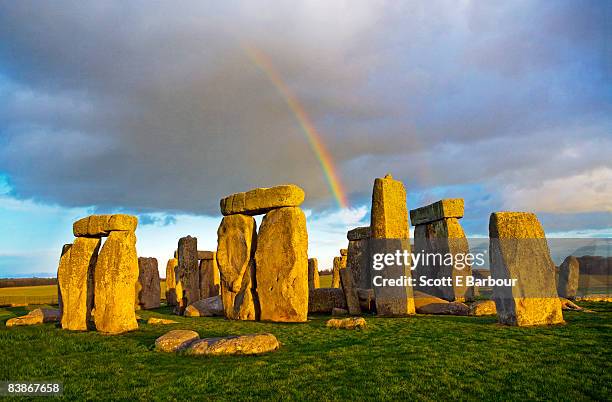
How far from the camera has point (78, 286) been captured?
11969 millimetres

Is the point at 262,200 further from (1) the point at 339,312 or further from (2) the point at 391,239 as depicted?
(1) the point at 339,312

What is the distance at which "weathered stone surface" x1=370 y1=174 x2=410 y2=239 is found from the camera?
47.4 ft

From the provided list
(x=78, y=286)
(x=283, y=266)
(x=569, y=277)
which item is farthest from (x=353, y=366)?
(x=569, y=277)

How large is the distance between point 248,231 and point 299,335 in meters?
6.02

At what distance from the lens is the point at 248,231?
50.5ft

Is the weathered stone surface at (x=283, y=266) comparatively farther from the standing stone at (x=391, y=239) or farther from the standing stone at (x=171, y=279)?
the standing stone at (x=171, y=279)

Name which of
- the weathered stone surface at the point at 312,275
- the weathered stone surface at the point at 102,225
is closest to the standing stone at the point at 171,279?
the weathered stone surface at the point at 312,275

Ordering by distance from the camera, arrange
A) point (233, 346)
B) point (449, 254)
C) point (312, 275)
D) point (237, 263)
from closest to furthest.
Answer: point (233, 346)
point (237, 263)
point (449, 254)
point (312, 275)

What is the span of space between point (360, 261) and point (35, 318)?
46.0 ft

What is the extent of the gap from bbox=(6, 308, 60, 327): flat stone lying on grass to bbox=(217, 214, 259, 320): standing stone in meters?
5.36

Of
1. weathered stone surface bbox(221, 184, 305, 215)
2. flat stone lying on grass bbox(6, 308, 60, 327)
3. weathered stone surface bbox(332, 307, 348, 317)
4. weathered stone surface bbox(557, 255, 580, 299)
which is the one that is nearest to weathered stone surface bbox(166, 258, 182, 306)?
flat stone lying on grass bbox(6, 308, 60, 327)

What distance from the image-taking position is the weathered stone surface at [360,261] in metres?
21.8

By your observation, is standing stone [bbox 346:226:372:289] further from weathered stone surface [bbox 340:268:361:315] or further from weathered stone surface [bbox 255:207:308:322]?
Result: weathered stone surface [bbox 255:207:308:322]

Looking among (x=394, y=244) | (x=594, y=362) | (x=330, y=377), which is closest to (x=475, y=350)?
(x=594, y=362)
